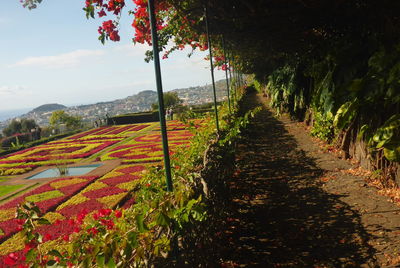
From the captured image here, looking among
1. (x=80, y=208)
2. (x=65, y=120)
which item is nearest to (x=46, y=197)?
(x=80, y=208)

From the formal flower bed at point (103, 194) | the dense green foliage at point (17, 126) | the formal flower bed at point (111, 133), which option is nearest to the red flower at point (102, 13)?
the formal flower bed at point (103, 194)

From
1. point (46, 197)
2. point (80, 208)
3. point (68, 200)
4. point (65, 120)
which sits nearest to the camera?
point (80, 208)

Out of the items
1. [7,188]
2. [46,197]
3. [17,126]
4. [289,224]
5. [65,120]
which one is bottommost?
[7,188]

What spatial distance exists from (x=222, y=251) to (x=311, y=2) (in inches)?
159

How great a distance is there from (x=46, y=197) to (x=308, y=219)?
9515 millimetres

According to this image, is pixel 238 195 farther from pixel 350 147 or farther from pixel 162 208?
pixel 162 208

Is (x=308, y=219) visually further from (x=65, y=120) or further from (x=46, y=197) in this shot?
(x=65, y=120)

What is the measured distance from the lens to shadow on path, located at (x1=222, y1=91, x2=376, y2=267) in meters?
3.38

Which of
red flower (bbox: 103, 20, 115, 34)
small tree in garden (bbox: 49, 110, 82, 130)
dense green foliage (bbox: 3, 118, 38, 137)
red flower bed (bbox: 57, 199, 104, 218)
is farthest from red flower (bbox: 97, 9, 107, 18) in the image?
dense green foliage (bbox: 3, 118, 38, 137)

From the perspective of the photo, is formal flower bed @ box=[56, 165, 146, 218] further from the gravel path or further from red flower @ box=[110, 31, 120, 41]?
red flower @ box=[110, 31, 120, 41]

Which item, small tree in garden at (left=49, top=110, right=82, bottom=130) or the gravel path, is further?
small tree in garden at (left=49, top=110, right=82, bottom=130)

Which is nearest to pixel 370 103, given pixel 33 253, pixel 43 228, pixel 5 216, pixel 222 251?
pixel 222 251

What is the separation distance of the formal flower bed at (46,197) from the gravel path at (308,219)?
6.49 meters

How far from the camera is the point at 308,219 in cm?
425
